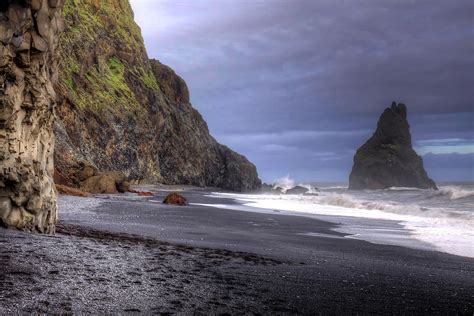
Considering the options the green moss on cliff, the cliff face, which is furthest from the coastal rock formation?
the green moss on cliff

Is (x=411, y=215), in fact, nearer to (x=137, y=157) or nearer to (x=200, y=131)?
(x=137, y=157)

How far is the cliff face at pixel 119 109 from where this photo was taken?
37.8 metres

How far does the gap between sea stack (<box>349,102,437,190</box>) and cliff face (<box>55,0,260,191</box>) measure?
52.3 meters

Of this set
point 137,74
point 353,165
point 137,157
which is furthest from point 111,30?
point 353,165

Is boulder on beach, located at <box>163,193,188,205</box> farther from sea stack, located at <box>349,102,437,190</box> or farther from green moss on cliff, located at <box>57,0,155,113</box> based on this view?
sea stack, located at <box>349,102,437,190</box>

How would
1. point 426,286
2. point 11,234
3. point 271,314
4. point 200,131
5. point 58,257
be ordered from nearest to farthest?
point 271,314 < point 58,257 < point 426,286 < point 11,234 < point 200,131

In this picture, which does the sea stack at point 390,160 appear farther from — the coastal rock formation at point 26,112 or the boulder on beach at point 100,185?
the coastal rock formation at point 26,112

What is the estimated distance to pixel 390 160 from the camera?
10900 centimetres

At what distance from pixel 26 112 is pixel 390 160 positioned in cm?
11024

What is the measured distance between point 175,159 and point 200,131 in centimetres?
1546

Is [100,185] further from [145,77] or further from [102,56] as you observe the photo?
[145,77]

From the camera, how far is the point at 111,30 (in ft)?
174

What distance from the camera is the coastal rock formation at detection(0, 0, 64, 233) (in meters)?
7.00

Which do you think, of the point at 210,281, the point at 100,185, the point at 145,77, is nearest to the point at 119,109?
the point at 145,77
